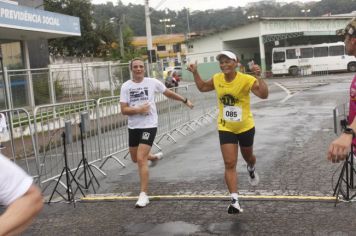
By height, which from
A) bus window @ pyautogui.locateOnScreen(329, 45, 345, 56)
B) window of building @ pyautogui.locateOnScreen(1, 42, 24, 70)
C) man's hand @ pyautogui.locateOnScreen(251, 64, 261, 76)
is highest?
window of building @ pyautogui.locateOnScreen(1, 42, 24, 70)

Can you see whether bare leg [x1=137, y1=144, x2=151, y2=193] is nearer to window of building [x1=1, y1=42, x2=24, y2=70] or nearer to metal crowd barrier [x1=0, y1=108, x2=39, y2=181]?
metal crowd barrier [x1=0, y1=108, x2=39, y2=181]

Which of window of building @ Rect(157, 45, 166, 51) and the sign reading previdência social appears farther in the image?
window of building @ Rect(157, 45, 166, 51)

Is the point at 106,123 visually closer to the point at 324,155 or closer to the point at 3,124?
the point at 3,124

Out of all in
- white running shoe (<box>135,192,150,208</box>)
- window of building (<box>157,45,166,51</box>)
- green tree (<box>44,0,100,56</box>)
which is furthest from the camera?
window of building (<box>157,45,166,51</box>)

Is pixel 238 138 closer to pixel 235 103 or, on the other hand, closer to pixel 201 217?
pixel 235 103

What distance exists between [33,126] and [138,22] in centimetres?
7930

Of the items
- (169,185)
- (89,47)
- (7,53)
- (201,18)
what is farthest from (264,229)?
(201,18)

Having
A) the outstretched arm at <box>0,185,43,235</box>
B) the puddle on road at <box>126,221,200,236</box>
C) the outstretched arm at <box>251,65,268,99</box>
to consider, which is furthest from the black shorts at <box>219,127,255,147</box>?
the outstretched arm at <box>0,185,43,235</box>

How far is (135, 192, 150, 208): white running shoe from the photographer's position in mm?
6246

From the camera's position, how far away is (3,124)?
6863mm

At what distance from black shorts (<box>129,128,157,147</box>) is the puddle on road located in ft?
4.96

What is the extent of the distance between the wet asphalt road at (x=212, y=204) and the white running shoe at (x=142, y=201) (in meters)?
0.07

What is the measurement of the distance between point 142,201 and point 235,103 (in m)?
1.67

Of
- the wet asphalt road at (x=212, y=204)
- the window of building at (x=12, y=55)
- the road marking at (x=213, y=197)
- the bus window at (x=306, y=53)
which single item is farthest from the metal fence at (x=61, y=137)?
the bus window at (x=306, y=53)
